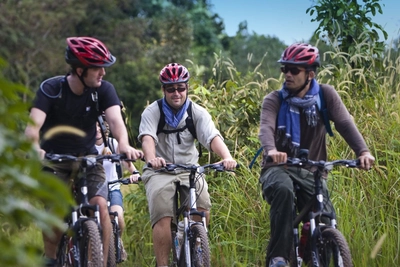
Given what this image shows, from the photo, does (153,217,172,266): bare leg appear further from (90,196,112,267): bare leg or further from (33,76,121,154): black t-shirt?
(33,76,121,154): black t-shirt

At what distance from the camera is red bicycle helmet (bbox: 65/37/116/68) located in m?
6.86

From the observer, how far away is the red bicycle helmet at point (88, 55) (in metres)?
6.86

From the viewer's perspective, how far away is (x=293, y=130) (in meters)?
6.71

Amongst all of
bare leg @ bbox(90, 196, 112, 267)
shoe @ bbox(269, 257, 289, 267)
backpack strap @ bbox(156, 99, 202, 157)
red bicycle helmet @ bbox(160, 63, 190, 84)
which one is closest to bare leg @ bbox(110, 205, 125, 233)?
backpack strap @ bbox(156, 99, 202, 157)

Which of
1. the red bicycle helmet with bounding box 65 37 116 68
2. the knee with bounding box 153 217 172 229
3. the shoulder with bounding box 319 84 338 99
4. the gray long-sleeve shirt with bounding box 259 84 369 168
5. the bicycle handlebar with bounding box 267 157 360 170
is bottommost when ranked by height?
the knee with bounding box 153 217 172 229

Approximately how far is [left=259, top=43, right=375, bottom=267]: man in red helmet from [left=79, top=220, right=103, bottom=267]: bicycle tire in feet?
4.15

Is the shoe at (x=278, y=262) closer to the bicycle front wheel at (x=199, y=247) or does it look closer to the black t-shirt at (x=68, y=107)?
the bicycle front wheel at (x=199, y=247)

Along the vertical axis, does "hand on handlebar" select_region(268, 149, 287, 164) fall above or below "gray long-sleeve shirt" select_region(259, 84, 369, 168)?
below

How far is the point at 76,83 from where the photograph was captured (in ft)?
22.9

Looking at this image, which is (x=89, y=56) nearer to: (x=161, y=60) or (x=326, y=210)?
(x=326, y=210)

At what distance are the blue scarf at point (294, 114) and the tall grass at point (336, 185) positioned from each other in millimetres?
1048

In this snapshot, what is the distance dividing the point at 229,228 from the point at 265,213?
52 cm

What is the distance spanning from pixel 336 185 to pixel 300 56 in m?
2.47

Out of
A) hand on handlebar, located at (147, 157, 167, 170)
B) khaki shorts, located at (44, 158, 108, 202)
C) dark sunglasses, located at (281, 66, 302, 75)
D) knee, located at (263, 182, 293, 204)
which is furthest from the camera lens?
hand on handlebar, located at (147, 157, 167, 170)
